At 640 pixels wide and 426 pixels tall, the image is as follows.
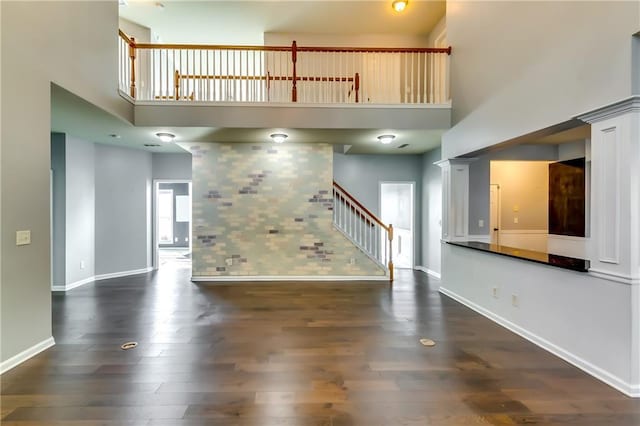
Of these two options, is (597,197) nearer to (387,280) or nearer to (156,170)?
(387,280)

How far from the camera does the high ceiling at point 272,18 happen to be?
5512mm

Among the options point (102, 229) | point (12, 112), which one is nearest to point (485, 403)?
point (12, 112)

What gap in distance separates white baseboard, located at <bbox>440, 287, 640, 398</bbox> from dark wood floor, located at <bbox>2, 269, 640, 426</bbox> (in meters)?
0.08

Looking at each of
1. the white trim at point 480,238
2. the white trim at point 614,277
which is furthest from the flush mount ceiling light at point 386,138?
the white trim at point 614,277

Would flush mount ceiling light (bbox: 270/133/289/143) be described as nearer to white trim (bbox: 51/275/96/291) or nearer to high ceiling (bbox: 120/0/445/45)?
high ceiling (bbox: 120/0/445/45)

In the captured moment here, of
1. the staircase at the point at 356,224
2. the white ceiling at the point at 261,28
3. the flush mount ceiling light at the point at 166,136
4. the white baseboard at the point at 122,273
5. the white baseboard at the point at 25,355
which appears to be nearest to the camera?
the white baseboard at the point at 25,355

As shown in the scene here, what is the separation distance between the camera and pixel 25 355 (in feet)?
8.64

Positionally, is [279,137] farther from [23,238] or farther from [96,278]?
[96,278]

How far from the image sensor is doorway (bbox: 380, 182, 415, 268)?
6.95 metres

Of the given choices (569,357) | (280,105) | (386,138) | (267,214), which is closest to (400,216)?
(386,138)

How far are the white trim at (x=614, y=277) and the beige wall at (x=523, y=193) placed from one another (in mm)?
3611

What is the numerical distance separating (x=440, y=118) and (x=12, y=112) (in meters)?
4.84

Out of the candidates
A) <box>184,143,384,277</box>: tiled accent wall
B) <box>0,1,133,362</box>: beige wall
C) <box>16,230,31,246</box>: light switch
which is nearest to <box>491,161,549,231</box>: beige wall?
<box>184,143,384,277</box>: tiled accent wall

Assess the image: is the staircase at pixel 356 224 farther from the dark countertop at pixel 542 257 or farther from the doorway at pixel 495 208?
the doorway at pixel 495 208
